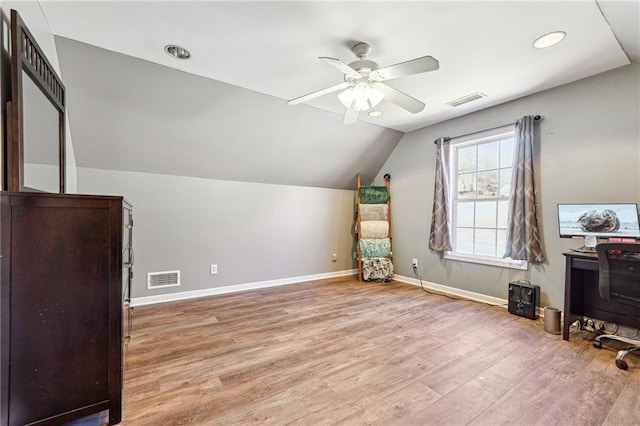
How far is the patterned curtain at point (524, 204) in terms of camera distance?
3.13m

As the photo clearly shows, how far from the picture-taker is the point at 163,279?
354cm

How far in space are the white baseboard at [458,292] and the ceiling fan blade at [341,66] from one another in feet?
10.6

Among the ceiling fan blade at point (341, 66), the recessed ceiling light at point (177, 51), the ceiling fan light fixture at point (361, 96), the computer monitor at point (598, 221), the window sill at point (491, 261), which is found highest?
the recessed ceiling light at point (177, 51)

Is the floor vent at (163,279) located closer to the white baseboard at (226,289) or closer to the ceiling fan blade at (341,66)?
the white baseboard at (226,289)

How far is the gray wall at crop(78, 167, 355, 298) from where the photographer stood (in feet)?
11.2

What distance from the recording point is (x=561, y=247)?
118 inches

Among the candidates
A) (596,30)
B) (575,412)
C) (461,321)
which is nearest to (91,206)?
(575,412)

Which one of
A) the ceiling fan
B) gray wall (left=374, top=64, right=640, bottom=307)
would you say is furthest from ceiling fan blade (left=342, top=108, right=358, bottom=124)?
gray wall (left=374, top=64, right=640, bottom=307)

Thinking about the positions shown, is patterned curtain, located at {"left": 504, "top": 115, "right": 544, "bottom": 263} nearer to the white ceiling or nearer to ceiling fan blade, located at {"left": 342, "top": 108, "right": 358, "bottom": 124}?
Answer: the white ceiling

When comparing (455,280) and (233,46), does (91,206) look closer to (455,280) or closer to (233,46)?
(233,46)

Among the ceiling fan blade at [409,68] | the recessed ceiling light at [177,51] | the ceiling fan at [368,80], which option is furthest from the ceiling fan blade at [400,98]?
the recessed ceiling light at [177,51]

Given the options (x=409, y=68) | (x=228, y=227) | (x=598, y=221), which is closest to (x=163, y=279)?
(x=228, y=227)

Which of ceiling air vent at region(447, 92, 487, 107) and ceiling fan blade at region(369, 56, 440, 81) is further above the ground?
ceiling air vent at region(447, 92, 487, 107)

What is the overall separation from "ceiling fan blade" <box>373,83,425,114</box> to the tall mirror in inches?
86.4
